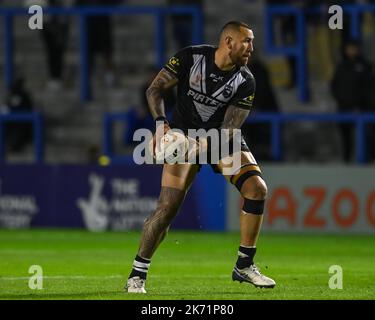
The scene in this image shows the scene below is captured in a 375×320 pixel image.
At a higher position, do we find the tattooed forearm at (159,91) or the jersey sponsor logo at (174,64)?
the jersey sponsor logo at (174,64)

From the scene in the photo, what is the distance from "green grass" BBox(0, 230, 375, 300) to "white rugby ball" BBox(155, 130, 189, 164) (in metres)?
1.17

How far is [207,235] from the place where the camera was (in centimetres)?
1986

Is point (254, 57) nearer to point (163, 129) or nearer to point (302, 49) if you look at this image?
point (302, 49)

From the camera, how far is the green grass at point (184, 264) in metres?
11.4

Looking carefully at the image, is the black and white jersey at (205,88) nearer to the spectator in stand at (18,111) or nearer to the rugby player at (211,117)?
the rugby player at (211,117)

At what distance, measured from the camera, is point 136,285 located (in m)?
11.3

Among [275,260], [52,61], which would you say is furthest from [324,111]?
[275,260]

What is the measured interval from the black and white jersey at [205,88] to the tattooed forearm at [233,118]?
52 mm

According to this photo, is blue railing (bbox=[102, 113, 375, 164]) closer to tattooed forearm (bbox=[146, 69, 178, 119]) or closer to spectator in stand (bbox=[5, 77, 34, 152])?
spectator in stand (bbox=[5, 77, 34, 152])

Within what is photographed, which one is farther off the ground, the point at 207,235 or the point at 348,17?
the point at 348,17

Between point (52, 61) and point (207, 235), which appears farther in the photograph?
point (52, 61)

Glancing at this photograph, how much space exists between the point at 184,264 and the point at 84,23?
8.09m

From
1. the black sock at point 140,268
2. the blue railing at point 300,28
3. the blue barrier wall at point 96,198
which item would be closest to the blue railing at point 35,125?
the blue barrier wall at point 96,198

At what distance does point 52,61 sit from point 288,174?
5340mm
